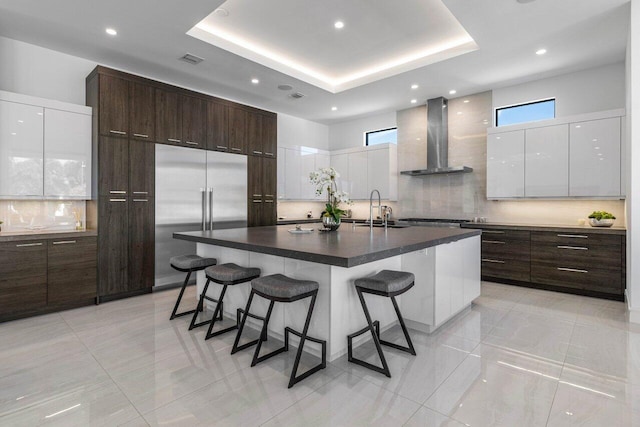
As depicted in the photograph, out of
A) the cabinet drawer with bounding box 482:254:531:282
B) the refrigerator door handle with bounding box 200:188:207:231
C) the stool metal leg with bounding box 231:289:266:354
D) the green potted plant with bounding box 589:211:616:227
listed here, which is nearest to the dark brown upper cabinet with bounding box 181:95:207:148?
the refrigerator door handle with bounding box 200:188:207:231

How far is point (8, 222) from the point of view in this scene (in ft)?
12.0

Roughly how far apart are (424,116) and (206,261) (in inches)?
188

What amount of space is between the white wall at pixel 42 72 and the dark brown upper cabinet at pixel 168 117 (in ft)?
2.98

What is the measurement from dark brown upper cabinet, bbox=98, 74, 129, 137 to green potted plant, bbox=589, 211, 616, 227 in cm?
595

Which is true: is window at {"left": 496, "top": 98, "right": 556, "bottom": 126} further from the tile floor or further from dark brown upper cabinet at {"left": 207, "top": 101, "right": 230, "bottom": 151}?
dark brown upper cabinet at {"left": 207, "top": 101, "right": 230, "bottom": 151}

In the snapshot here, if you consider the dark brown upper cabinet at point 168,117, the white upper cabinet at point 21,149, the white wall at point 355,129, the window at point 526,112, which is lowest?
the white upper cabinet at point 21,149

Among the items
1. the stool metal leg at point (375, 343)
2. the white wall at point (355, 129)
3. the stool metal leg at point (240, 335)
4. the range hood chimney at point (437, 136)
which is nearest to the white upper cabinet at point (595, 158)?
the range hood chimney at point (437, 136)

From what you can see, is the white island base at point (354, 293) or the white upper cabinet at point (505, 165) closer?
the white island base at point (354, 293)

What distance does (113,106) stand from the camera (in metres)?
3.90

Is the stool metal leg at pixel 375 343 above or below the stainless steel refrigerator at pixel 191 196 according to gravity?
below

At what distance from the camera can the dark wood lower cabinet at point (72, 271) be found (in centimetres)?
347

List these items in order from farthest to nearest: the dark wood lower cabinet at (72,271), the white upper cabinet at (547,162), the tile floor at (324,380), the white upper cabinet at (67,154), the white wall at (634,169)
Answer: the white upper cabinet at (547,162) < the white upper cabinet at (67,154) < the dark wood lower cabinet at (72,271) < the white wall at (634,169) < the tile floor at (324,380)

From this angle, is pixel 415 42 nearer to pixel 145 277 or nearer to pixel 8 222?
pixel 145 277

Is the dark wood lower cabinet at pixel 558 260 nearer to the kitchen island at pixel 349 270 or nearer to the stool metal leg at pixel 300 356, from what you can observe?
the kitchen island at pixel 349 270
